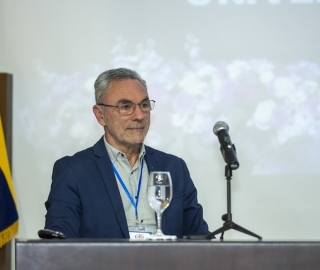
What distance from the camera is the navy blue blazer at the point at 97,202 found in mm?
3279

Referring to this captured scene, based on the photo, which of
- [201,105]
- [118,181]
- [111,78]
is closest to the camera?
[118,181]

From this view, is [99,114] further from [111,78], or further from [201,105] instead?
[201,105]

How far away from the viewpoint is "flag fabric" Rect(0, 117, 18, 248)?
411 centimetres

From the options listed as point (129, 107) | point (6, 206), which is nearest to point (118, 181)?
point (129, 107)

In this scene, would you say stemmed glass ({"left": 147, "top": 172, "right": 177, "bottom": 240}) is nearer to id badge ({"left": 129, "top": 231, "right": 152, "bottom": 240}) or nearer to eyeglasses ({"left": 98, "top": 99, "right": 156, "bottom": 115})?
id badge ({"left": 129, "top": 231, "right": 152, "bottom": 240})

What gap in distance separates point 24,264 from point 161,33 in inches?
105

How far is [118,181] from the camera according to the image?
11.4 ft

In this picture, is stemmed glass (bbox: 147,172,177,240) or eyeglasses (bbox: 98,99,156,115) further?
eyeglasses (bbox: 98,99,156,115)

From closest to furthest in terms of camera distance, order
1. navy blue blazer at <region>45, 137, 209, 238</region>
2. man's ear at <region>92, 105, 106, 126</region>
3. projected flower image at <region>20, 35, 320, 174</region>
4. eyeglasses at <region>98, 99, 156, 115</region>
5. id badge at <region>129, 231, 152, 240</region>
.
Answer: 1. id badge at <region>129, 231, 152, 240</region>
2. navy blue blazer at <region>45, 137, 209, 238</region>
3. eyeglasses at <region>98, 99, 156, 115</region>
4. man's ear at <region>92, 105, 106, 126</region>
5. projected flower image at <region>20, 35, 320, 174</region>

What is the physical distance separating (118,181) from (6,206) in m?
1.01

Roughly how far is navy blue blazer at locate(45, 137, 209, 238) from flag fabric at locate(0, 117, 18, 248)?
764 mm

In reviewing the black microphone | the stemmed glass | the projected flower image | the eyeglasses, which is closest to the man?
the eyeglasses

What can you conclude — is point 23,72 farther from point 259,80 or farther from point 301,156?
point 301,156

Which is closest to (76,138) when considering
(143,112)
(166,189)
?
(143,112)
